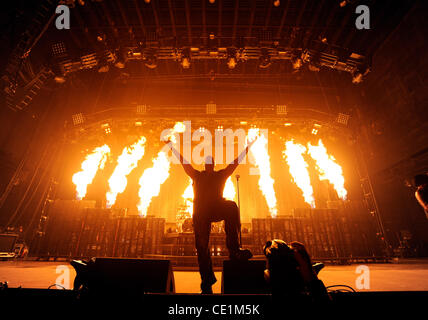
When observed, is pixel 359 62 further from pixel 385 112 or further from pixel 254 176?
pixel 254 176

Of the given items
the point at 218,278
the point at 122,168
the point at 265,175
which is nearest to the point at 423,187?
the point at 218,278

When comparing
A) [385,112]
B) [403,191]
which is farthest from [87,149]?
[403,191]

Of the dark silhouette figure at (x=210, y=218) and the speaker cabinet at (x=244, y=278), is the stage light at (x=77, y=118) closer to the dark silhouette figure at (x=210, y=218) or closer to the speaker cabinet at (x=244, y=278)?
the dark silhouette figure at (x=210, y=218)

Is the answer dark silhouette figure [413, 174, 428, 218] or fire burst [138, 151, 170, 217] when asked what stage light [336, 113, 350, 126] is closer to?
dark silhouette figure [413, 174, 428, 218]

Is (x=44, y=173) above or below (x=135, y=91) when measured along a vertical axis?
below

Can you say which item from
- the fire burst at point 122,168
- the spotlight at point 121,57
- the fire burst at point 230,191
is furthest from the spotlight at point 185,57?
the fire burst at point 230,191

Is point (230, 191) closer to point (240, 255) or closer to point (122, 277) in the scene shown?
point (240, 255)

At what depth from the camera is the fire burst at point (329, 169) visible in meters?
11.3

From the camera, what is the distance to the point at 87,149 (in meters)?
12.4

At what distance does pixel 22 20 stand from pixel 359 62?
48.4 ft

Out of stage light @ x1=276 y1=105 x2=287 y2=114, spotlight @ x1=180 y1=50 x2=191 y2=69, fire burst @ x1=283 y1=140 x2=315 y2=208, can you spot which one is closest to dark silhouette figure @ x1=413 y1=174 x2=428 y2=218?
stage light @ x1=276 y1=105 x2=287 y2=114

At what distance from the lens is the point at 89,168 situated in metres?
12.2

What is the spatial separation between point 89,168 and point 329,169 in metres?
15.0

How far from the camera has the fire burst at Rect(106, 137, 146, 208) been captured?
42.8 ft
